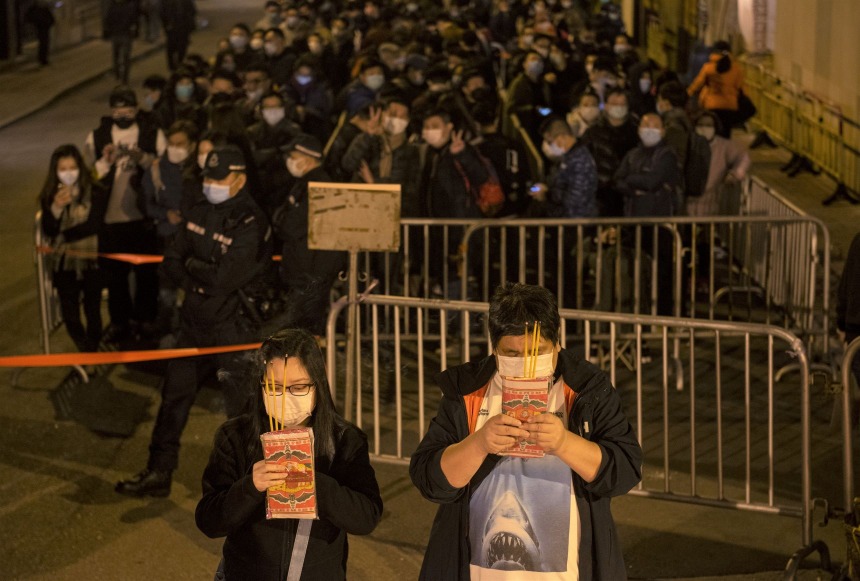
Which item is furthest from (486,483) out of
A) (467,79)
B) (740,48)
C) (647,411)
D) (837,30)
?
(740,48)

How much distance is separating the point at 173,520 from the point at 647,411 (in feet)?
10.6

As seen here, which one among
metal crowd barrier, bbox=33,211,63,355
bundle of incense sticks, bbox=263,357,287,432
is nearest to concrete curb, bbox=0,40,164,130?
metal crowd barrier, bbox=33,211,63,355

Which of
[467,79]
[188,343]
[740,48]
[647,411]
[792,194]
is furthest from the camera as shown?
[740,48]

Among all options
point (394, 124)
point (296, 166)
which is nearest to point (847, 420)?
point (296, 166)

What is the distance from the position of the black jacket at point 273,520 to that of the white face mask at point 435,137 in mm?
6657

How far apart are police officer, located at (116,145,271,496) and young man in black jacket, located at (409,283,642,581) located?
3718 mm

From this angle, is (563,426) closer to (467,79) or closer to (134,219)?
(134,219)

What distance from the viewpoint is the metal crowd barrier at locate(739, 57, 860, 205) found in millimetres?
16766

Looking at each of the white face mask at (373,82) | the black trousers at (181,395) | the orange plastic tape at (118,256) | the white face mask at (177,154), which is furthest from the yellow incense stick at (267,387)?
the white face mask at (373,82)

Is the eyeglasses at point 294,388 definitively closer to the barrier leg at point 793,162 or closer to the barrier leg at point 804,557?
the barrier leg at point 804,557

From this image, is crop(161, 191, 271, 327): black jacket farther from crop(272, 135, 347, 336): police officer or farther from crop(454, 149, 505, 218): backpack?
crop(454, 149, 505, 218): backpack

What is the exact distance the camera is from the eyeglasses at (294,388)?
4.79 metres

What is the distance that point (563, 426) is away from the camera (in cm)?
433

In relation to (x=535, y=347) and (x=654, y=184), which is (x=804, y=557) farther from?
(x=654, y=184)
